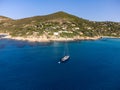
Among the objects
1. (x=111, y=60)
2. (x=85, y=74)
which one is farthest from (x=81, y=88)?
(x=111, y=60)

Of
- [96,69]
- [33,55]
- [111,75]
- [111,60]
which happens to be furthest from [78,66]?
[33,55]

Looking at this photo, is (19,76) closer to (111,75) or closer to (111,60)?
(111,75)

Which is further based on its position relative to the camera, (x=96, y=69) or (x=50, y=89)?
(x=96, y=69)

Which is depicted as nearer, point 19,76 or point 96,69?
point 19,76

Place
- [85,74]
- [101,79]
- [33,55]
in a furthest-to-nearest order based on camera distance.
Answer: [33,55]
[85,74]
[101,79]

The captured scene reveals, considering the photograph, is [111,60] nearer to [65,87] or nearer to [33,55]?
[33,55]

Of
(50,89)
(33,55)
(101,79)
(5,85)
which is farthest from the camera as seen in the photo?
(33,55)

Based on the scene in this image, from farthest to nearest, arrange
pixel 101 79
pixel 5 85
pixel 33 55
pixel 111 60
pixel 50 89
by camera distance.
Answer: pixel 33 55, pixel 111 60, pixel 101 79, pixel 5 85, pixel 50 89

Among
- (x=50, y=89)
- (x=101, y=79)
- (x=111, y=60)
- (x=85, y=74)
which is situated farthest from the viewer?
(x=111, y=60)
